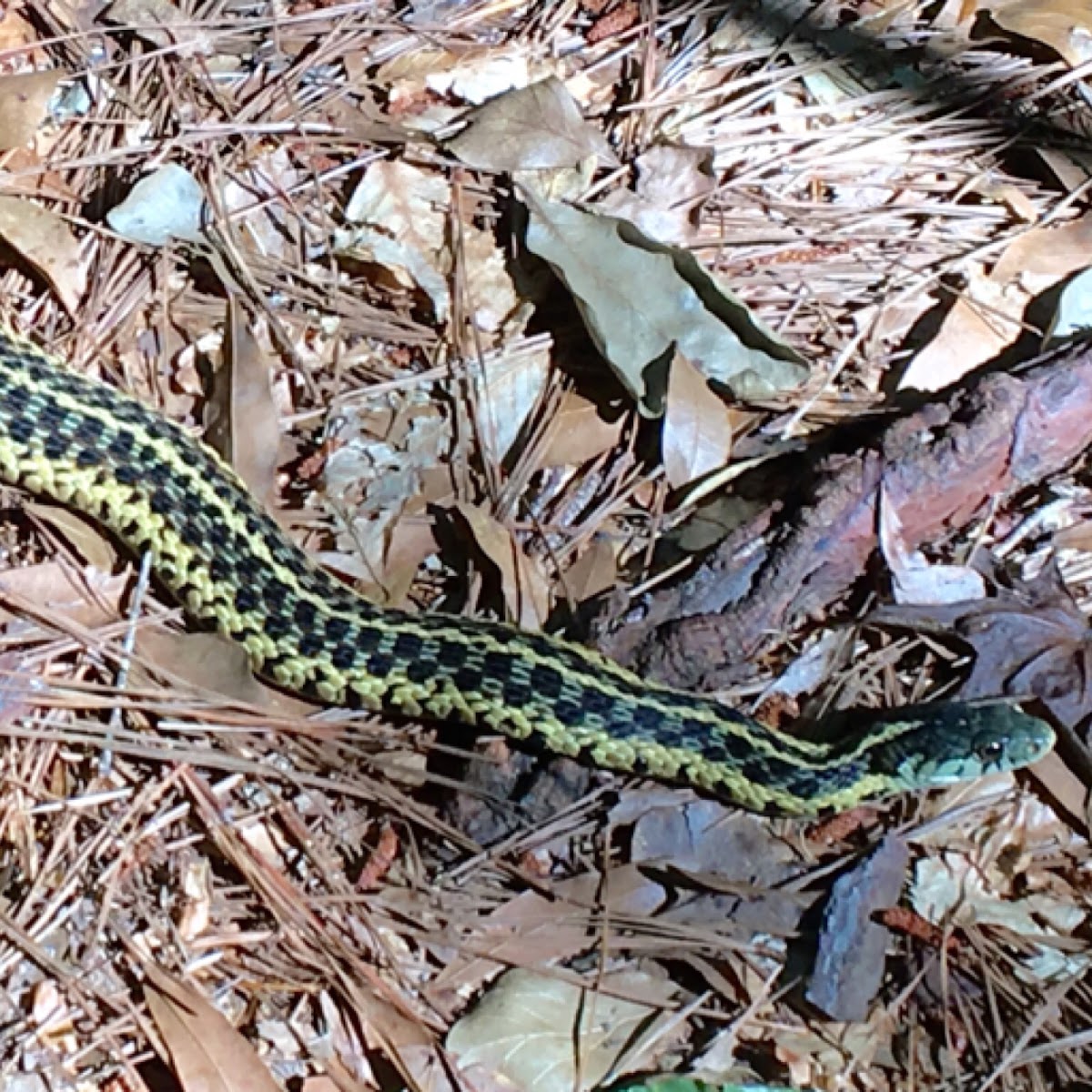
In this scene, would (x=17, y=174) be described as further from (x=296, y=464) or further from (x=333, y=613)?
(x=333, y=613)

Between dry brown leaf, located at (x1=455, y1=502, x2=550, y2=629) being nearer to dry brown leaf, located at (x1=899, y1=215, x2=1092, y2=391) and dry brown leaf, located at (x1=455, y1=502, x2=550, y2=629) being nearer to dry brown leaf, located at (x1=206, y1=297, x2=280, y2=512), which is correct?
dry brown leaf, located at (x1=206, y1=297, x2=280, y2=512)

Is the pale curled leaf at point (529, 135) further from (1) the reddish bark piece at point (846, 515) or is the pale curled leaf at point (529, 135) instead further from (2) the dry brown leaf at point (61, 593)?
(2) the dry brown leaf at point (61, 593)

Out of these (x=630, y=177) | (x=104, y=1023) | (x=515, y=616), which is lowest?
(x=104, y=1023)

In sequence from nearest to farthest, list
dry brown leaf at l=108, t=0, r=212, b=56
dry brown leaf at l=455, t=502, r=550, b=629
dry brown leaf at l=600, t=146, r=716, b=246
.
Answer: dry brown leaf at l=455, t=502, r=550, b=629
dry brown leaf at l=600, t=146, r=716, b=246
dry brown leaf at l=108, t=0, r=212, b=56

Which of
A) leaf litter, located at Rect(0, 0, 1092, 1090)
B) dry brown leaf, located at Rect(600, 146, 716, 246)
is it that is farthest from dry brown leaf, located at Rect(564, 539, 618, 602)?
dry brown leaf, located at Rect(600, 146, 716, 246)

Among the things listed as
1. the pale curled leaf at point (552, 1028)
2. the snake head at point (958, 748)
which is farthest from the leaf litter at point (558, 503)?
the snake head at point (958, 748)

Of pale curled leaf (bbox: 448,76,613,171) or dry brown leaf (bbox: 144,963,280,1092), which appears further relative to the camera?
pale curled leaf (bbox: 448,76,613,171)

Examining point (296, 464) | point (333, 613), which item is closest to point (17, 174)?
point (296, 464)
